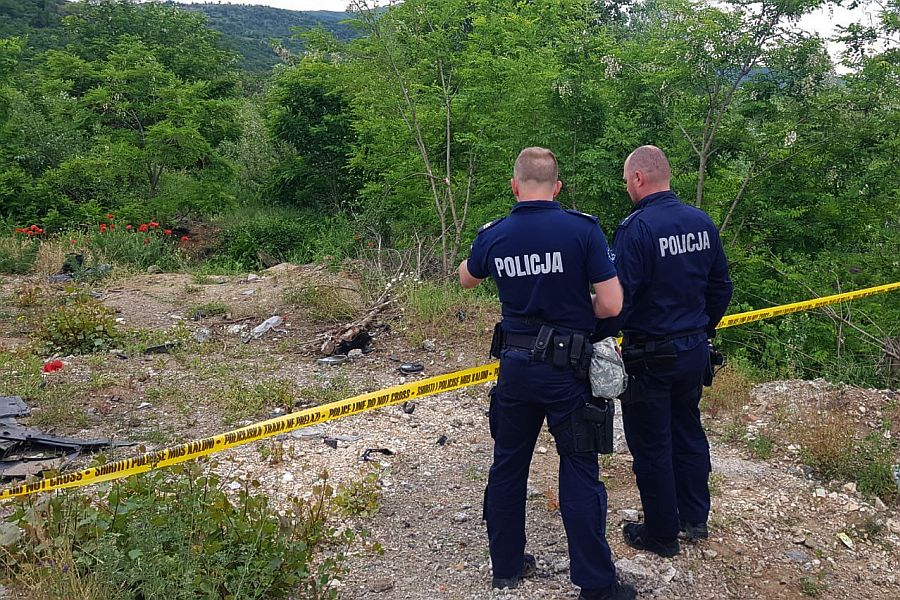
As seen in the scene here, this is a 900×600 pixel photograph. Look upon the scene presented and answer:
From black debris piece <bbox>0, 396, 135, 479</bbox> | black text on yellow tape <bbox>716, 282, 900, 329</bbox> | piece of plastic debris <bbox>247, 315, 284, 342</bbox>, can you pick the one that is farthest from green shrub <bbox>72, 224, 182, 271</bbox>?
black text on yellow tape <bbox>716, 282, 900, 329</bbox>

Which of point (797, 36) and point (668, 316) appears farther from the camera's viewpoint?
point (797, 36)

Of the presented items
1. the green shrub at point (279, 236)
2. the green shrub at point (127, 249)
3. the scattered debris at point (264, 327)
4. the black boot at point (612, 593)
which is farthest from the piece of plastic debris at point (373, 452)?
the green shrub at point (279, 236)

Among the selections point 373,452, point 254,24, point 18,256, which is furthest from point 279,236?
point 254,24

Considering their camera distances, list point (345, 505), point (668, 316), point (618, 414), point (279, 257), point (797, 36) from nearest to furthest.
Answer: point (668, 316) → point (345, 505) → point (618, 414) → point (797, 36) → point (279, 257)

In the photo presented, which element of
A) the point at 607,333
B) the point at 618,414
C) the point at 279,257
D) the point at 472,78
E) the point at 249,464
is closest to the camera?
the point at 607,333

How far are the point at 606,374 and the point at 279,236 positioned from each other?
1179cm

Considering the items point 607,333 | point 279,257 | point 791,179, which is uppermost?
point 791,179

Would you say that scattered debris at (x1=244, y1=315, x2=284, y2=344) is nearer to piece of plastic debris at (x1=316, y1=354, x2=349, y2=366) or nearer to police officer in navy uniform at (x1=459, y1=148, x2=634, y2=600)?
piece of plastic debris at (x1=316, y1=354, x2=349, y2=366)

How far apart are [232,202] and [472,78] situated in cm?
717

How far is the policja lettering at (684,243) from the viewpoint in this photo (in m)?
3.47

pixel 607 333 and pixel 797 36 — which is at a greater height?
pixel 797 36

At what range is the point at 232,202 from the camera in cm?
1444

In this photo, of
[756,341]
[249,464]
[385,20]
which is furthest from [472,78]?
[249,464]

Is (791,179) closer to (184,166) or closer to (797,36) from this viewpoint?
(797,36)
